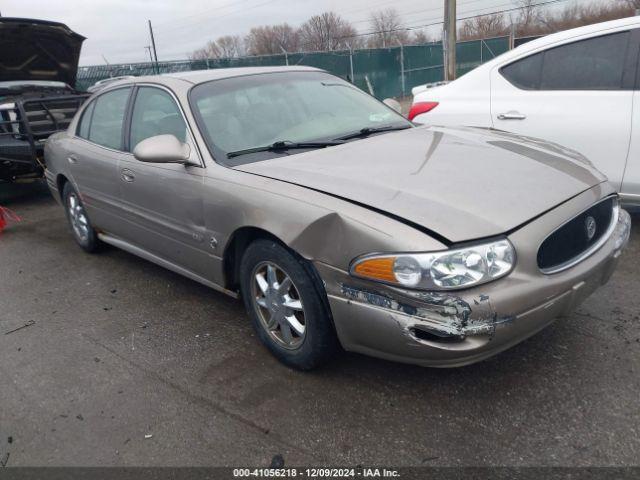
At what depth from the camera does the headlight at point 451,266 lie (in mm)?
2150

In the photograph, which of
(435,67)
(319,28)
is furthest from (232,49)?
(435,67)

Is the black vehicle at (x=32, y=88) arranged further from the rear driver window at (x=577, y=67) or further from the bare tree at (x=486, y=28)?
the bare tree at (x=486, y=28)

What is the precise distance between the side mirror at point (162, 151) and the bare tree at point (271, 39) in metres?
56.9

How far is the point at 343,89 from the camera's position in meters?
4.03

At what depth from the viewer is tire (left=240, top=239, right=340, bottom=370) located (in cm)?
258

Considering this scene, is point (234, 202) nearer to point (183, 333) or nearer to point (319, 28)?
point (183, 333)

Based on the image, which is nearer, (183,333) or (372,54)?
(183,333)

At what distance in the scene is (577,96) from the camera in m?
4.29

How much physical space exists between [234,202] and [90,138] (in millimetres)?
2352

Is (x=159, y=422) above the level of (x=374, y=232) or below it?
below

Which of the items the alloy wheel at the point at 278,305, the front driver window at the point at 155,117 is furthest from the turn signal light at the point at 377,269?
the front driver window at the point at 155,117

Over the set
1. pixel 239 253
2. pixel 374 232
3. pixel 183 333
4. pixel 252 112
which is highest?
pixel 252 112

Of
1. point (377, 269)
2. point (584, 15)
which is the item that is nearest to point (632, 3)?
point (584, 15)

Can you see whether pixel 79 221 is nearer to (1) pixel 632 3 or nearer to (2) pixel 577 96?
(2) pixel 577 96
